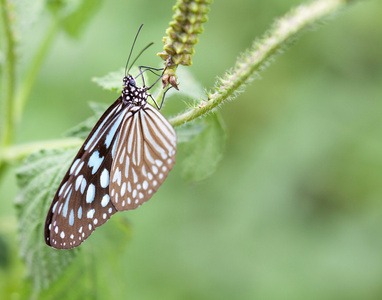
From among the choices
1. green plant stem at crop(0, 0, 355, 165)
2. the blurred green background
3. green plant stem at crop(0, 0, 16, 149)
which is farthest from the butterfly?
the blurred green background

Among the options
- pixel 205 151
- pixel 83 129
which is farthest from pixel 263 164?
pixel 83 129

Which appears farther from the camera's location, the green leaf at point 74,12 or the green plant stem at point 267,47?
the green leaf at point 74,12

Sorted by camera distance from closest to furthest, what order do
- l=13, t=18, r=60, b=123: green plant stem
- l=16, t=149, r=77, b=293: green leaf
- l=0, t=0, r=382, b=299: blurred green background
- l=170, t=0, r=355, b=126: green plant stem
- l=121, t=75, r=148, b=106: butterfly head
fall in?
l=170, t=0, r=355, b=126: green plant stem < l=16, t=149, r=77, b=293: green leaf < l=121, t=75, r=148, b=106: butterfly head < l=13, t=18, r=60, b=123: green plant stem < l=0, t=0, r=382, b=299: blurred green background

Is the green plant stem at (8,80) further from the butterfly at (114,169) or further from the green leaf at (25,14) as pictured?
the butterfly at (114,169)

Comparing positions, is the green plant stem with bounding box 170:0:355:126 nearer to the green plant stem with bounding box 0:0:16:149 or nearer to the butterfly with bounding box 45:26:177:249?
the butterfly with bounding box 45:26:177:249

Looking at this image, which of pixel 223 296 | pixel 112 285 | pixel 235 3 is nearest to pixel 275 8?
pixel 235 3

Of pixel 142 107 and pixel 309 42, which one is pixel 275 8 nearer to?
pixel 309 42

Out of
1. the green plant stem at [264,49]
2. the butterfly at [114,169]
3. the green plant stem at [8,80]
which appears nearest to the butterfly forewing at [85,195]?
the butterfly at [114,169]
